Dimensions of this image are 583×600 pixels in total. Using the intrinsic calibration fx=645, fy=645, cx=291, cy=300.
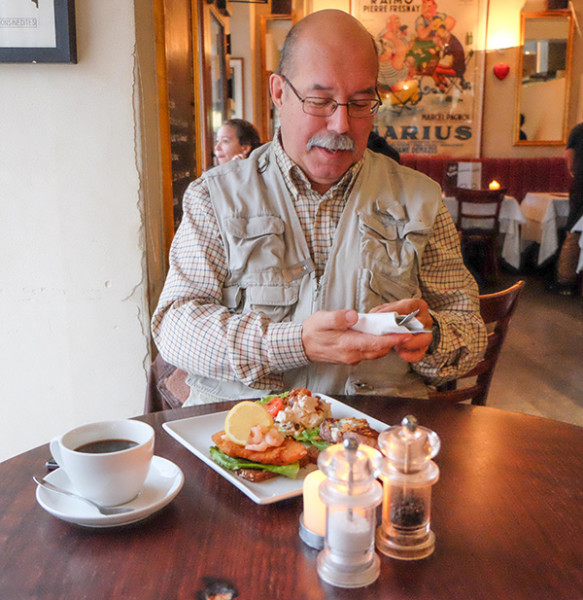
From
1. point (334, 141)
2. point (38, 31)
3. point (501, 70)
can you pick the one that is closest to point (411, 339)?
point (334, 141)

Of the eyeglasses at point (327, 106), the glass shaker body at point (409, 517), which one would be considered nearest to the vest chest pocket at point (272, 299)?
the eyeglasses at point (327, 106)

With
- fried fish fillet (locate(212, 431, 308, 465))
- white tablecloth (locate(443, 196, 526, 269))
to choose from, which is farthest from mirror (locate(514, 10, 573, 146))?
fried fish fillet (locate(212, 431, 308, 465))

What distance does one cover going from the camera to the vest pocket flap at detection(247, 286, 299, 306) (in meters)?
1.55

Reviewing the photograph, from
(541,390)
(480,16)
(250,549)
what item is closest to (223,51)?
(541,390)

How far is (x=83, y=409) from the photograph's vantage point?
2.07m

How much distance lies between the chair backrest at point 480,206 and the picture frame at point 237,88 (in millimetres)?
2591

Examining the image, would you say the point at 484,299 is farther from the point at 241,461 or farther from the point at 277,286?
the point at 241,461

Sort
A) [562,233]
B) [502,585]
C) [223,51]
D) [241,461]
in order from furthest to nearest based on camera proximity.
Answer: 1. [562,233]
2. [223,51]
3. [241,461]
4. [502,585]

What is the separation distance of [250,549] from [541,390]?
A: 11.0 ft

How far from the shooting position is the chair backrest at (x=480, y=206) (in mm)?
6227

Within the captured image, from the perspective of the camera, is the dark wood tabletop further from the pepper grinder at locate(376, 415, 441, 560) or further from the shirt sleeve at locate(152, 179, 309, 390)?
the shirt sleeve at locate(152, 179, 309, 390)

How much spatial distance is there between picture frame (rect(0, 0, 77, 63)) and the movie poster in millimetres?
6720

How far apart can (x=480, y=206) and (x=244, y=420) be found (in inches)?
232

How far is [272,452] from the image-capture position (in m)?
0.98
